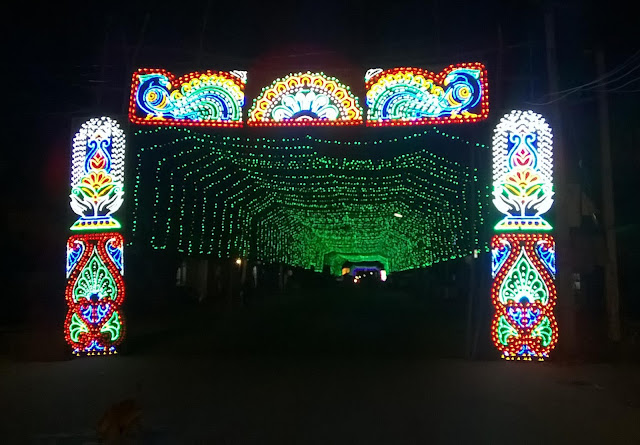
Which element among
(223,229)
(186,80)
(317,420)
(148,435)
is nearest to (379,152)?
(186,80)

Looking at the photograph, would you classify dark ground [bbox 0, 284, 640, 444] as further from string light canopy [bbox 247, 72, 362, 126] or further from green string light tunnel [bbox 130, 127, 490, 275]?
string light canopy [bbox 247, 72, 362, 126]

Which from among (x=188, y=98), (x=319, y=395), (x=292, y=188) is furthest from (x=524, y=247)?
(x=292, y=188)

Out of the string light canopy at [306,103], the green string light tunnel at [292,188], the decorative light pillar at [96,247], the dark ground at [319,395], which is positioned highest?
the string light canopy at [306,103]

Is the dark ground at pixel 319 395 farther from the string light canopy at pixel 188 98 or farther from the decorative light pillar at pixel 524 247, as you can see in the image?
the string light canopy at pixel 188 98

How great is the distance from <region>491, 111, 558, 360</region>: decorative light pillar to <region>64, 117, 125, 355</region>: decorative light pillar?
6.31 metres

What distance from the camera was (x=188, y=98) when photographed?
11930mm

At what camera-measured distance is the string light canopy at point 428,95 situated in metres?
11.6

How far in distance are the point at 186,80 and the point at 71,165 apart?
8.09 feet

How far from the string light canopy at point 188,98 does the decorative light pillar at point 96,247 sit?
62 cm
